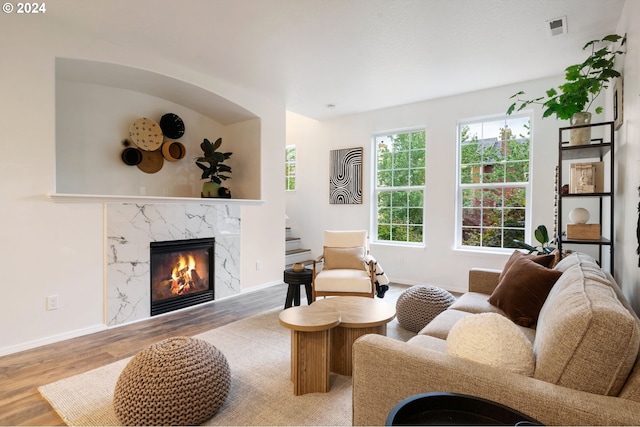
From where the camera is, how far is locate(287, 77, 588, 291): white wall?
12.9ft

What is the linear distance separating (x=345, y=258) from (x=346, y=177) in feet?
6.50

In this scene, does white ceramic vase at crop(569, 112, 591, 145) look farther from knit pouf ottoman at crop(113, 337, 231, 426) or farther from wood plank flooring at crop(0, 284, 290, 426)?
wood plank flooring at crop(0, 284, 290, 426)

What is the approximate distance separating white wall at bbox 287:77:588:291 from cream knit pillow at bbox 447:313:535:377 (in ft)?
A: 10.9

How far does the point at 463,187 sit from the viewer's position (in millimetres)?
4512

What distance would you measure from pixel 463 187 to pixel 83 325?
4592 mm

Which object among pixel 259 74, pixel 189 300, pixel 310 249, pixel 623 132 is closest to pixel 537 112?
pixel 623 132

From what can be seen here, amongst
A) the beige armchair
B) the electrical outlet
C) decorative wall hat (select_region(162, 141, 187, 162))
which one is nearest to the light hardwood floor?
the electrical outlet

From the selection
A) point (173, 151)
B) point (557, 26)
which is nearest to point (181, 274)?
point (173, 151)

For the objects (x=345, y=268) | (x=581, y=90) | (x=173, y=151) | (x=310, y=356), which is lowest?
(x=310, y=356)

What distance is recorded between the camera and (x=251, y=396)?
6.45 ft

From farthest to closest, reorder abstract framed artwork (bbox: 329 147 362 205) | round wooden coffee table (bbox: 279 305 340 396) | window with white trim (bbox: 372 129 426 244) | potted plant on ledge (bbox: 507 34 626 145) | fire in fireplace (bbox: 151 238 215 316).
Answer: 1. abstract framed artwork (bbox: 329 147 362 205)
2. window with white trim (bbox: 372 129 426 244)
3. fire in fireplace (bbox: 151 238 215 316)
4. potted plant on ledge (bbox: 507 34 626 145)
5. round wooden coffee table (bbox: 279 305 340 396)

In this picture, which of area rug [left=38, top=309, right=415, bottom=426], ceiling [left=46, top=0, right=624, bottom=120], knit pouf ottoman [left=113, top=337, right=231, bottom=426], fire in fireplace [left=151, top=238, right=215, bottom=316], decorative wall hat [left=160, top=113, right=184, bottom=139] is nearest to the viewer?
knit pouf ottoman [left=113, top=337, right=231, bottom=426]

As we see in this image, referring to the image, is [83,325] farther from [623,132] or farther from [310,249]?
[623,132]

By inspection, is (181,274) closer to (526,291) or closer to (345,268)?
(345,268)
